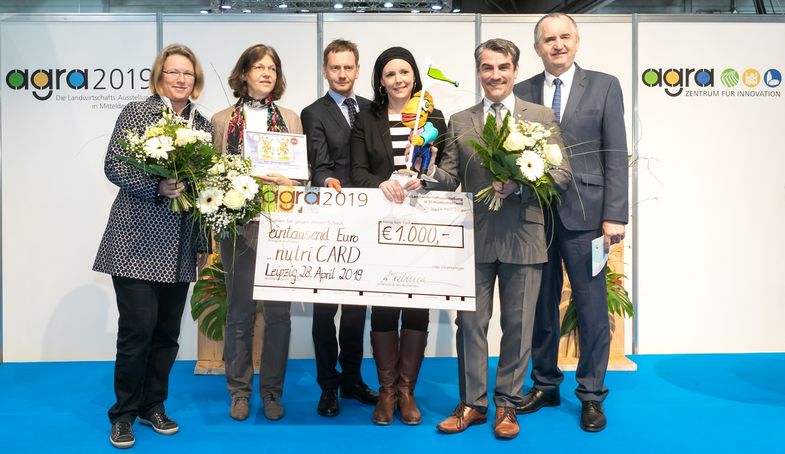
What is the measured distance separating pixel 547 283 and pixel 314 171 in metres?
1.29

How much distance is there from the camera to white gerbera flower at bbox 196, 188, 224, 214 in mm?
2793

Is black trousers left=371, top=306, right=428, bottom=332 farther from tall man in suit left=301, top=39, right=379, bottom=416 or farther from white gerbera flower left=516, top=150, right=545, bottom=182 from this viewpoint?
white gerbera flower left=516, top=150, right=545, bottom=182

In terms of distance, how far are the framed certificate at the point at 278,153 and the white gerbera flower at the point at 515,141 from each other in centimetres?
93

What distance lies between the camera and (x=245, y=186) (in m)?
2.83

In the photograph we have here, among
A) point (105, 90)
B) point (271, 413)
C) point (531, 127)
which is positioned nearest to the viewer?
point (531, 127)

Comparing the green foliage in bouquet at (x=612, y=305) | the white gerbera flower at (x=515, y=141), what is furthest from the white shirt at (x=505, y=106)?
the green foliage in bouquet at (x=612, y=305)

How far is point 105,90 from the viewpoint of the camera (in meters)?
4.51

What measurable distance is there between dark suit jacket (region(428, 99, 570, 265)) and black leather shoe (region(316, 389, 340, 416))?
1045 millimetres

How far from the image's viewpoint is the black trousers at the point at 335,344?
3395 millimetres

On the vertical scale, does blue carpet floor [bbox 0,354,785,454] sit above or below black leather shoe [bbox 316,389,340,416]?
below

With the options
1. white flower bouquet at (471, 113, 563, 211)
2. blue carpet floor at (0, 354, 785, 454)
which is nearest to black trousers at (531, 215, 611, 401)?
blue carpet floor at (0, 354, 785, 454)

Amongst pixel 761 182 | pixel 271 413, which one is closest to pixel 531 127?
pixel 271 413

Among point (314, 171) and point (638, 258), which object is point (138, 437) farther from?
point (638, 258)

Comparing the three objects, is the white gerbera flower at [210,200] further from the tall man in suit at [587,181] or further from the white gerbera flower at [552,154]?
the tall man in suit at [587,181]
